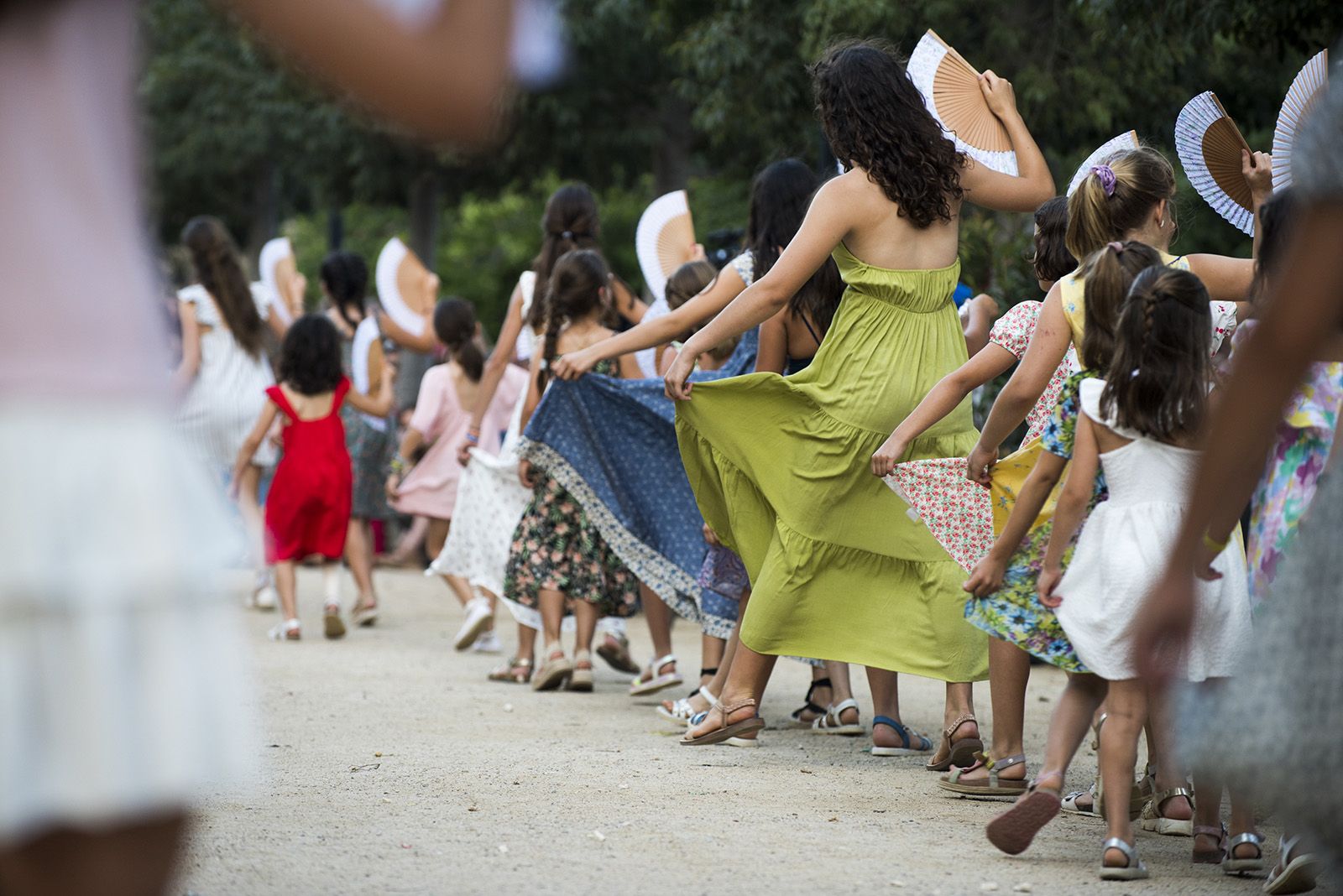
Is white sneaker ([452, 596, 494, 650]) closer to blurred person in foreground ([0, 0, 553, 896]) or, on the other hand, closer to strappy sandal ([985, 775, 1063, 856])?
strappy sandal ([985, 775, 1063, 856])

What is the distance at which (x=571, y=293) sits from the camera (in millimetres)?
7973

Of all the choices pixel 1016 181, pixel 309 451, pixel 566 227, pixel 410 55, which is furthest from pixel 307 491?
pixel 410 55

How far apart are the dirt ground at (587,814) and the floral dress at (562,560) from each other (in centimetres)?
52

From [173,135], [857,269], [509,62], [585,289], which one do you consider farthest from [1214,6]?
[173,135]

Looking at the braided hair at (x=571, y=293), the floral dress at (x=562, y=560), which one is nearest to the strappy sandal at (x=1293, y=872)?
the floral dress at (x=562, y=560)

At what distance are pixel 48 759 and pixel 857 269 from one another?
4205 mm

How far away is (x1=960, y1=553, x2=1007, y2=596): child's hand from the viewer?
4.70 m

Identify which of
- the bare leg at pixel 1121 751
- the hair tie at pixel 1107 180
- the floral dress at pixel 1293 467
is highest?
the hair tie at pixel 1107 180

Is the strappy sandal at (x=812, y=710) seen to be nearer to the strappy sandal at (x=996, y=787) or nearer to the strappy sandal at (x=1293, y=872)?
the strappy sandal at (x=996, y=787)

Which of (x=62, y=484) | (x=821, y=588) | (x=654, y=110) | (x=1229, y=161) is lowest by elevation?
(x=821, y=588)

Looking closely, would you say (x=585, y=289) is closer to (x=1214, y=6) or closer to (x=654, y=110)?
(x=1214, y=6)

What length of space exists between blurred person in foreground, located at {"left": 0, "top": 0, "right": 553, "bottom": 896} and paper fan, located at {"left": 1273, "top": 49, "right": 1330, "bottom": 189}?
12.2 ft

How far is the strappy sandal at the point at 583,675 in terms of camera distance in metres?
7.89

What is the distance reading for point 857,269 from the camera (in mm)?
5797
